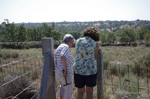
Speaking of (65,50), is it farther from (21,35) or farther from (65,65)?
(21,35)

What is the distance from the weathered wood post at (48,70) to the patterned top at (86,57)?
0.42 m

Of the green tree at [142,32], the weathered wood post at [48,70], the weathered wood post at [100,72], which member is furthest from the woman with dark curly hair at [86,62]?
the green tree at [142,32]

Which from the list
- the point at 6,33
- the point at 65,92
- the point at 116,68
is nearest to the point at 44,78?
the point at 65,92

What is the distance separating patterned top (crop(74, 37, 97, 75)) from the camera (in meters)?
2.32

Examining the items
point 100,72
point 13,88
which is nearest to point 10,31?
point 13,88

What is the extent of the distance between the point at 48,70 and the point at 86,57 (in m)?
0.65

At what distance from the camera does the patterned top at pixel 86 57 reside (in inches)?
91.2

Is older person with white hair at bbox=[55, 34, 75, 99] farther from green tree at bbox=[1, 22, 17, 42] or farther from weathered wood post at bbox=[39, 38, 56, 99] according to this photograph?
green tree at bbox=[1, 22, 17, 42]

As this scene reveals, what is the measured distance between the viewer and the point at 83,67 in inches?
91.3

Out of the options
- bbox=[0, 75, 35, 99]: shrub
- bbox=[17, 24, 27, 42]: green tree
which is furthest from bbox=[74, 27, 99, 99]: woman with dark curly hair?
bbox=[17, 24, 27, 42]: green tree

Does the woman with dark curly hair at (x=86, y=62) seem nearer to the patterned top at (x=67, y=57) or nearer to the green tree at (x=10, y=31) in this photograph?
the patterned top at (x=67, y=57)

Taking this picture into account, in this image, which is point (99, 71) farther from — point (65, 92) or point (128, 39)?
point (128, 39)

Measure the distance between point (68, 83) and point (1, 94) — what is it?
2.00 meters

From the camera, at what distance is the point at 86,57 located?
234 cm
